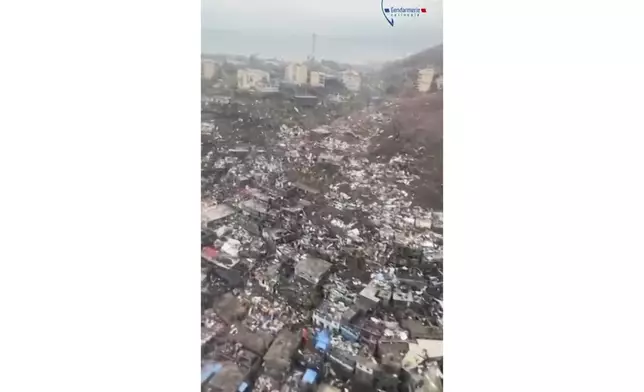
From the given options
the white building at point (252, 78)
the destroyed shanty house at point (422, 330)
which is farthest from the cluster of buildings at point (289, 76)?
the destroyed shanty house at point (422, 330)

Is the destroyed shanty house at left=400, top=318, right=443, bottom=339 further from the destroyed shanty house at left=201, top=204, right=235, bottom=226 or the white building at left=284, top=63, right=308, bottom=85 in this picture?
the white building at left=284, top=63, right=308, bottom=85

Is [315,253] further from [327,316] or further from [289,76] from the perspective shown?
[289,76]

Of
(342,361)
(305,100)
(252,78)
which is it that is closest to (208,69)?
(252,78)

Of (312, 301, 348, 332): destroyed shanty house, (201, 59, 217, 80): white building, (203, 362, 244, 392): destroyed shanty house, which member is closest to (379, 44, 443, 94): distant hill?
(201, 59, 217, 80): white building
